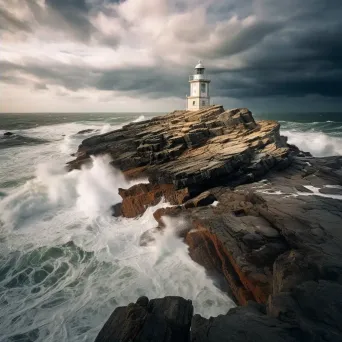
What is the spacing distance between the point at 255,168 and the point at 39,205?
15280mm

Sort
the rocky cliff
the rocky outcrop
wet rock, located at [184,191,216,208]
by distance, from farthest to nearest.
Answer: the rocky outcrop, wet rock, located at [184,191,216,208], the rocky cliff

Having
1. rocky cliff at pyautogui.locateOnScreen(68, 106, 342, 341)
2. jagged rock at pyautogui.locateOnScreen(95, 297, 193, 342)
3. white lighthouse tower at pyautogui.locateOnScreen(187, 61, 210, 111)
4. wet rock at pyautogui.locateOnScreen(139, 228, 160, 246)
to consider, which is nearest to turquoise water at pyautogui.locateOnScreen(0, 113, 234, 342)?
wet rock at pyautogui.locateOnScreen(139, 228, 160, 246)

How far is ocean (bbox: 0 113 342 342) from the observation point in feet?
28.1

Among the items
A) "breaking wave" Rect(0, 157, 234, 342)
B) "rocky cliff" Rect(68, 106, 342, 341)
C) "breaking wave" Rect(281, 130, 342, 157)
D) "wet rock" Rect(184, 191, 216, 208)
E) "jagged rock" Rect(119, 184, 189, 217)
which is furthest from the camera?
"breaking wave" Rect(281, 130, 342, 157)

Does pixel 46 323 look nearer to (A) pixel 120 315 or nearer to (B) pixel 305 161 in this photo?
(A) pixel 120 315

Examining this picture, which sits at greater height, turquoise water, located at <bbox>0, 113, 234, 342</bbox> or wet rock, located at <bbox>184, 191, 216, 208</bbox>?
wet rock, located at <bbox>184, 191, 216, 208</bbox>

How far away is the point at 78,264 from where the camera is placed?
37.6 feet

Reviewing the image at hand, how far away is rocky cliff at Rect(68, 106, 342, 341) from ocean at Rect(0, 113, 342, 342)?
3.22ft

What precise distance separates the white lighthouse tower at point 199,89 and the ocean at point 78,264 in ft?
59.9

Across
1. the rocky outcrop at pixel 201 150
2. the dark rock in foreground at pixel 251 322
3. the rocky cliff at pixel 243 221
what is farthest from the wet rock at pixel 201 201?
the dark rock in foreground at pixel 251 322

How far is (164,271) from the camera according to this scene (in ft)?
35.0

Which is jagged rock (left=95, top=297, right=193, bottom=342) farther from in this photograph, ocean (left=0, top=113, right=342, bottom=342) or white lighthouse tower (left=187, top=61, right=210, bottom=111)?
white lighthouse tower (left=187, top=61, right=210, bottom=111)

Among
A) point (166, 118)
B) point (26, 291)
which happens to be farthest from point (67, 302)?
point (166, 118)

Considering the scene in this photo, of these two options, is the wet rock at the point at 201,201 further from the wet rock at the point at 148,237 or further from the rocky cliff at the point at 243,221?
the wet rock at the point at 148,237
